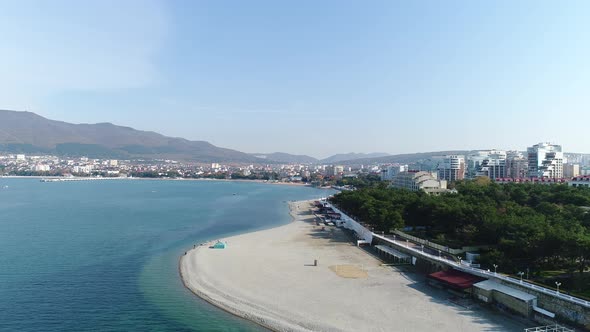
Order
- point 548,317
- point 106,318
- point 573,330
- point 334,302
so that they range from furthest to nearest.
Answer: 1. point 334,302
2. point 106,318
3. point 548,317
4. point 573,330

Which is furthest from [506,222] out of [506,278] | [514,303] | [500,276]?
[514,303]

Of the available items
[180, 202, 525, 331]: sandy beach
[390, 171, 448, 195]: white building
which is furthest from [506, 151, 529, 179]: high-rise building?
[180, 202, 525, 331]: sandy beach

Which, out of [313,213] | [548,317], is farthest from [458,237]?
[313,213]

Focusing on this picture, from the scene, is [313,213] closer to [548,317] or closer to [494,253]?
[494,253]

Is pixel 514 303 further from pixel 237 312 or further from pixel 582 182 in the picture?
pixel 582 182

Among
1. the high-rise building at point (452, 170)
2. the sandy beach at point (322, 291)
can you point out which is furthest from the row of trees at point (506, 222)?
the high-rise building at point (452, 170)

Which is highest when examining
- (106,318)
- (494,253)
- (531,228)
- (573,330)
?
(531,228)

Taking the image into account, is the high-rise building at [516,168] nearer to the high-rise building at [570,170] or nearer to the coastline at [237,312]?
the high-rise building at [570,170]
